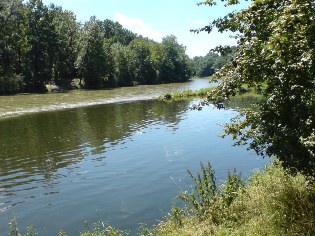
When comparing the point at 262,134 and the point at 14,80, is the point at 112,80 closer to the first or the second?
the point at 14,80

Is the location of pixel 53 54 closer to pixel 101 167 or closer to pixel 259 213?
pixel 101 167

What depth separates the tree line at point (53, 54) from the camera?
7575cm

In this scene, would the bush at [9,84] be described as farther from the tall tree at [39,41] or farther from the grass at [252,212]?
the grass at [252,212]

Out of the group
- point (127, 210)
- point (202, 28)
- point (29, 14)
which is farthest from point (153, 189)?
point (29, 14)

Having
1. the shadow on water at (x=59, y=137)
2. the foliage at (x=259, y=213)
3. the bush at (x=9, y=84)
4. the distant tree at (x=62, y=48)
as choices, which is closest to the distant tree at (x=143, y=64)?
the distant tree at (x=62, y=48)

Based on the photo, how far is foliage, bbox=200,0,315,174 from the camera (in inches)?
239

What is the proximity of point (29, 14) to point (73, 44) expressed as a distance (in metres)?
15.2

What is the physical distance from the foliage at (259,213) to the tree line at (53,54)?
6861 cm

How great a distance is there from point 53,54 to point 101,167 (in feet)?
249

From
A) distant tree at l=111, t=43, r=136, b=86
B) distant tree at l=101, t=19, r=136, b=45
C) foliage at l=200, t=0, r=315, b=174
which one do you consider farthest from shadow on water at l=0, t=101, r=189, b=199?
→ distant tree at l=101, t=19, r=136, b=45

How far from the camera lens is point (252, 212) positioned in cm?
862

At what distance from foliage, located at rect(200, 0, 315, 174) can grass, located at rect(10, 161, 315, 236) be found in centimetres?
94

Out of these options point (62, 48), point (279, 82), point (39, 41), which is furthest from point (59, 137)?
point (62, 48)

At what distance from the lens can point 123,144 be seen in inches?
922
